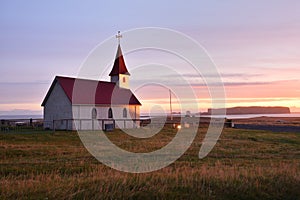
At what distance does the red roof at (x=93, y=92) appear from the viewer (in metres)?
38.2

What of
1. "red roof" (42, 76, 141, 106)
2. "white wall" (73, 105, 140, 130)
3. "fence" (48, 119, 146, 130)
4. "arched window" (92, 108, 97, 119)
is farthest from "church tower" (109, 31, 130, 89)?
"arched window" (92, 108, 97, 119)

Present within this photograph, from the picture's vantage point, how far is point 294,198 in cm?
938

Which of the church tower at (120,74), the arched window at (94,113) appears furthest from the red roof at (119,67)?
the arched window at (94,113)

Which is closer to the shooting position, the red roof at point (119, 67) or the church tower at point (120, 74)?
the church tower at point (120, 74)

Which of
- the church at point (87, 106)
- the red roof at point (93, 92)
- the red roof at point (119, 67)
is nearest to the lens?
the church at point (87, 106)

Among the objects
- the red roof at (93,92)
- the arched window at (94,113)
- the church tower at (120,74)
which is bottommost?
the arched window at (94,113)

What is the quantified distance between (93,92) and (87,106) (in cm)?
234

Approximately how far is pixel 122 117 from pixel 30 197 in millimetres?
35037

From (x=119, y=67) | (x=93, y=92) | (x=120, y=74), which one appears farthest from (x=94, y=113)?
(x=119, y=67)

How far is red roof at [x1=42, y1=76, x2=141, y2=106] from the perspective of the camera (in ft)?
125

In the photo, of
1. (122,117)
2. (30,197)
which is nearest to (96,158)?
(30,197)

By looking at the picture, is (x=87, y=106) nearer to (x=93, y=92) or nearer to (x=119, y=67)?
(x=93, y=92)

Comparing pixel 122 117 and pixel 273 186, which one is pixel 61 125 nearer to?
pixel 122 117

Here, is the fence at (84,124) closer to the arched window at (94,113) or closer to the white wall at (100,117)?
the white wall at (100,117)
